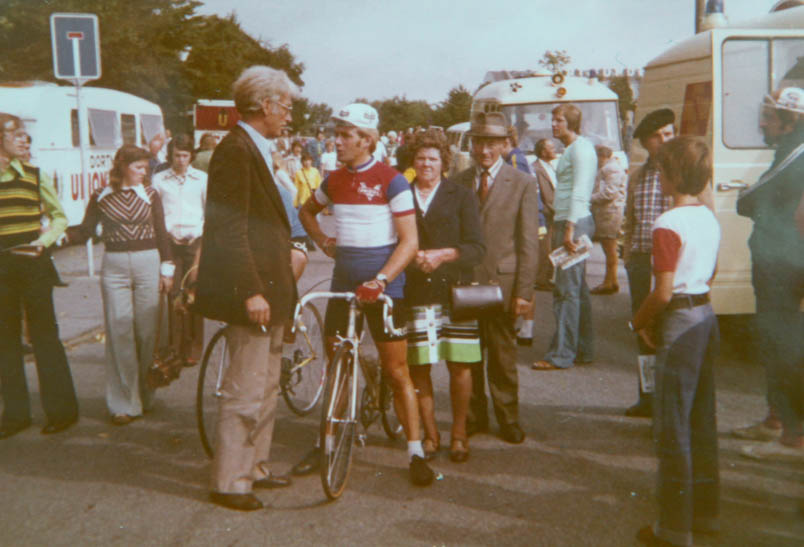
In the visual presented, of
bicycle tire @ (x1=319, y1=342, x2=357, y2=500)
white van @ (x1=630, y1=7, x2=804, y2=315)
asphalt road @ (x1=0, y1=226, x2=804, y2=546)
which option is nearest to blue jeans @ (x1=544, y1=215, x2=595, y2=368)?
asphalt road @ (x1=0, y1=226, x2=804, y2=546)

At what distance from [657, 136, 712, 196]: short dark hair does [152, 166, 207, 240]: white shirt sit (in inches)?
175

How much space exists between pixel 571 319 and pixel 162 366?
322 cm

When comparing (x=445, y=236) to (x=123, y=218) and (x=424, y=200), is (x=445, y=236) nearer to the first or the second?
(x=424, y=200)

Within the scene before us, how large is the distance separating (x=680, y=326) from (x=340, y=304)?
1693 millimetres

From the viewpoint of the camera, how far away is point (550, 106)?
15.6 meters

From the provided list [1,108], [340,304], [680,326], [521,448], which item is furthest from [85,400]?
[1,108]

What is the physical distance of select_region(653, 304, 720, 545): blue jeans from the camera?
370 centimetres

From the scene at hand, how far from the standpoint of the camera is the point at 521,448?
5168mm

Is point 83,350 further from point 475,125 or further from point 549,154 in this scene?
point 549,154

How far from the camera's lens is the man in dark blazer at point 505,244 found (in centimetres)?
530

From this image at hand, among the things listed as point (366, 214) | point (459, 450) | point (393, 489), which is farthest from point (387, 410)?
point (366, 214)

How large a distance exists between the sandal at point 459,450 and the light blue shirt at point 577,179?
2682 mm

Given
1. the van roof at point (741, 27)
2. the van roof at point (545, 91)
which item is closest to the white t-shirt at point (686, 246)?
the van roof at point (741, 27)

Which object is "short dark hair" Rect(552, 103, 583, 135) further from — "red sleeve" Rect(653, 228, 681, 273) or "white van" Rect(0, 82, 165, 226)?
"white van" Rect(0, 82, 165, 226)
